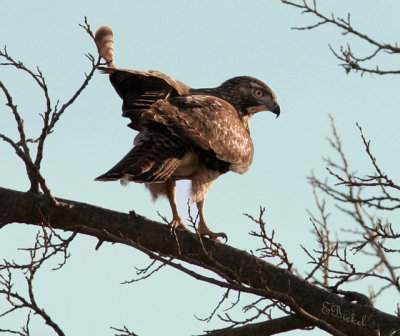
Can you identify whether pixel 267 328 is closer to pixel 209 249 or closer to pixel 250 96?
pixel 209 249

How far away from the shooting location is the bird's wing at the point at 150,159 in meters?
5.38

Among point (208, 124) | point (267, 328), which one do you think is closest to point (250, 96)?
point (208, 124)

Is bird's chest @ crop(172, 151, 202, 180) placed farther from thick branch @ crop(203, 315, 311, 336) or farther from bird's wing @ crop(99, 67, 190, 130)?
thick branch @ crop(203, 315, 311, 336)

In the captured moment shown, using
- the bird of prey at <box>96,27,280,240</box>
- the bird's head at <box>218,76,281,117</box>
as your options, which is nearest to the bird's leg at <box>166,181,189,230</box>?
the bird of prey at <box>96,27,280,240</box>

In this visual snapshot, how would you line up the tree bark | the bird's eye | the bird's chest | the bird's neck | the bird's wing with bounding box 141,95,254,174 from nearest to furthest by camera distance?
the tree bark
the bird's wing with bounding box 141,95,254,174
the bird's chest
the bird's neck
the bird's eye

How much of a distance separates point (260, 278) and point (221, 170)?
210 cm

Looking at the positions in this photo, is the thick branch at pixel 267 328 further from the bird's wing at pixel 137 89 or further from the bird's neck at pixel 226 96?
the bird's neck at pixel 226 96

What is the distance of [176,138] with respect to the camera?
6.07 meters

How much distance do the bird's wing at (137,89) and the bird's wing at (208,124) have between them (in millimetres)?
161

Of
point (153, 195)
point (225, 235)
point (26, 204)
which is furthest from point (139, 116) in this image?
point (26, 204)

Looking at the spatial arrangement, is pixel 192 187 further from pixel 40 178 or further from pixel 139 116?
pixel 40 178

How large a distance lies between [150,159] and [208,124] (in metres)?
1.00

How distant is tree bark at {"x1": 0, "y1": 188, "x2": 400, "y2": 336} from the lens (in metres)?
4.60

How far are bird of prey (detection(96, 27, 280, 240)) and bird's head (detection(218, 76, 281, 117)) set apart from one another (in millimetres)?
397
